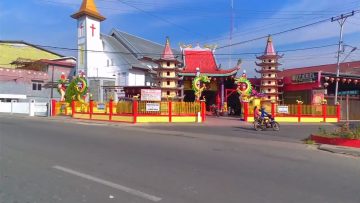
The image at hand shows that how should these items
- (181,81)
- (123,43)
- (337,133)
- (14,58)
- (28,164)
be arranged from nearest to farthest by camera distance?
(28,164)
(337,133)
(181,81)
(123,43)
(14,58)

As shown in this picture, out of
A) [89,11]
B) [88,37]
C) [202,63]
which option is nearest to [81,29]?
[88,37]

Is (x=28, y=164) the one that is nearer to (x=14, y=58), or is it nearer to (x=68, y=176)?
(x=68, y=176)

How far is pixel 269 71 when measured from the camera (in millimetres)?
37656

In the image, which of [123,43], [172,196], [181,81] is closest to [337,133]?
[172,196]

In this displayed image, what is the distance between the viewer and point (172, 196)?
241 inches

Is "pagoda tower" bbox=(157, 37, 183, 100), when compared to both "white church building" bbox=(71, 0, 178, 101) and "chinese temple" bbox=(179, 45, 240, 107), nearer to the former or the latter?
"chinese temple" bbox=(179, 45, 240, 107)

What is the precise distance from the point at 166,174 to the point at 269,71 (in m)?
31.7

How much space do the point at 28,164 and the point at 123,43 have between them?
130 feet

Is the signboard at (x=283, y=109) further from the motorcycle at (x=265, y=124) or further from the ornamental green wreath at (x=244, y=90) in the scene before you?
the motorcycle at (x=265, y=124)

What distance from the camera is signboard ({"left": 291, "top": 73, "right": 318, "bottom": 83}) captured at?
34719 mm

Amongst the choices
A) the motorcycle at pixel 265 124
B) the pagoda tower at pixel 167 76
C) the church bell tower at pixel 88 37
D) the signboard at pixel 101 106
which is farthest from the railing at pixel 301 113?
the church bell tower at pixel 88 37

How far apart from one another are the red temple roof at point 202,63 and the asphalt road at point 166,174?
27.1 meters

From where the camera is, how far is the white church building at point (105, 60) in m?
43.2

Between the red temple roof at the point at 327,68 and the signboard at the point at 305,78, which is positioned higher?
the red temple roof at the point at 327,68
